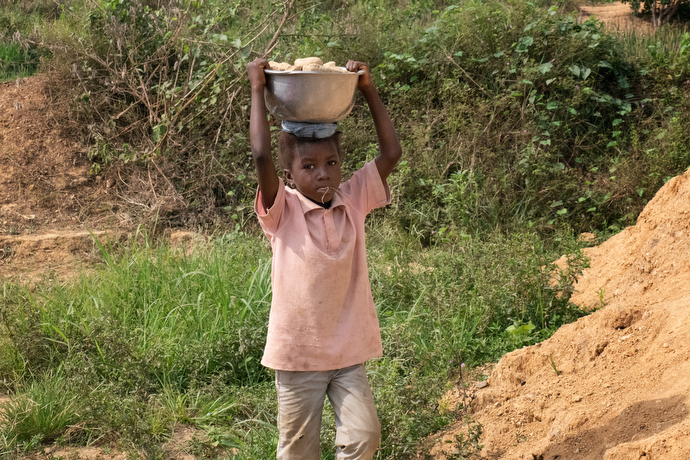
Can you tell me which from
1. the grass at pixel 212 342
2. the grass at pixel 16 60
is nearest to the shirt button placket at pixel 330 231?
the grass at pixel 212 342

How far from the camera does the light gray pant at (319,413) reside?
2082 mm

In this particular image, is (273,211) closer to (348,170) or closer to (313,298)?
(313,298)

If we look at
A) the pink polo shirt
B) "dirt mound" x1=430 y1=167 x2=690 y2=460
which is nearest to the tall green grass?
"dirt mound" x1=430 y1=167 x2=690 y2=460

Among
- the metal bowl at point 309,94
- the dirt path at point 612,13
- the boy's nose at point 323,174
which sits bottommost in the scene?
the dirt path at point 612,13

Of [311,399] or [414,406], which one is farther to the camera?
[414,406]

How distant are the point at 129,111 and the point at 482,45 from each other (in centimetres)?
Answer: 355

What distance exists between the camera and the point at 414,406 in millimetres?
2600

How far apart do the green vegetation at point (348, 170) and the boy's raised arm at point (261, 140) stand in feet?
3.34

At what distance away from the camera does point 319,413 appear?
219 centimetres

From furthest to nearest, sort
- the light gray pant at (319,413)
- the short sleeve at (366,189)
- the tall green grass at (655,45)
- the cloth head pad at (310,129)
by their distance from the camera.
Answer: the tall green grass at (655,45)
the short sleeve at (366,189)
the cloth head pad at (310,129)
the light gray pant at (319,413)

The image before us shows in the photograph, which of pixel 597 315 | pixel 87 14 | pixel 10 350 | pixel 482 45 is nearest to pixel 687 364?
pixel 597 315

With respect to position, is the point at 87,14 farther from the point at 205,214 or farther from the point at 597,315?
the point at 597,315

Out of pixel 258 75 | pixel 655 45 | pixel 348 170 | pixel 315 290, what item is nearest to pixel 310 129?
pixel 258 75

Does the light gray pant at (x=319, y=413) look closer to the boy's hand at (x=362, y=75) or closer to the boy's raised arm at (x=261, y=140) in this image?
the boy's raised arm at (x=261, y=140)
